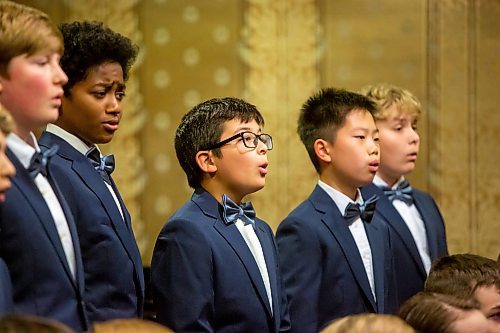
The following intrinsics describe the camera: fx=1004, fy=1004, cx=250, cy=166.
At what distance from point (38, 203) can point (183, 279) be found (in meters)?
0.59

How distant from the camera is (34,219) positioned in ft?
7.80

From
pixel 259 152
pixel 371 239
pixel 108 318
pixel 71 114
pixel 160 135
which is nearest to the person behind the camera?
pixel 108 318

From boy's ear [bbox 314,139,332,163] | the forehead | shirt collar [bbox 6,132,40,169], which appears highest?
the forehead

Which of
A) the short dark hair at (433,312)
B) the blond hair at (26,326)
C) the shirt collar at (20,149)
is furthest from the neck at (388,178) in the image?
the blond hair at (26,326)

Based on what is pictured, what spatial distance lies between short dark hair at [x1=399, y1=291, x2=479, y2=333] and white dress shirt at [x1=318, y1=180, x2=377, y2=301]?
0.99m

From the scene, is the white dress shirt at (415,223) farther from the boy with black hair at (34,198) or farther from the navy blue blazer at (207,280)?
the boy with black hair at (34,198)

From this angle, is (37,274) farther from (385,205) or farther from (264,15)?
(264,15)

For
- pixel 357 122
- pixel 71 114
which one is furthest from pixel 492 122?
pixel 71 114

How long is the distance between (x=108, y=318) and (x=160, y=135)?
3.08 metres

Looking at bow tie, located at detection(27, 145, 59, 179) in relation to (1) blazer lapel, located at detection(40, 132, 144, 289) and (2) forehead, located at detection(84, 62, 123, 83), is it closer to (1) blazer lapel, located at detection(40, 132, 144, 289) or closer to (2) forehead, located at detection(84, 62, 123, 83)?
(1) blazer lapel, located at detection(40, 132, 144, 289)

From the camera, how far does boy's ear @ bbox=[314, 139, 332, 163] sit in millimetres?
3602

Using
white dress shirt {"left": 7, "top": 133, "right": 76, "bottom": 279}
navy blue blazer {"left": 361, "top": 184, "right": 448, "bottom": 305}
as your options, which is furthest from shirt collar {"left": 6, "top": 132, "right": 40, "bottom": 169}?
navy blue blazer {"left": 361, "top": 184, "right": 448, "bottom": 305}

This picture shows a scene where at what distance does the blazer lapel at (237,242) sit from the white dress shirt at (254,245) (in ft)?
0.15

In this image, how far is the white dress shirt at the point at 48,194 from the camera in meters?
2.44
